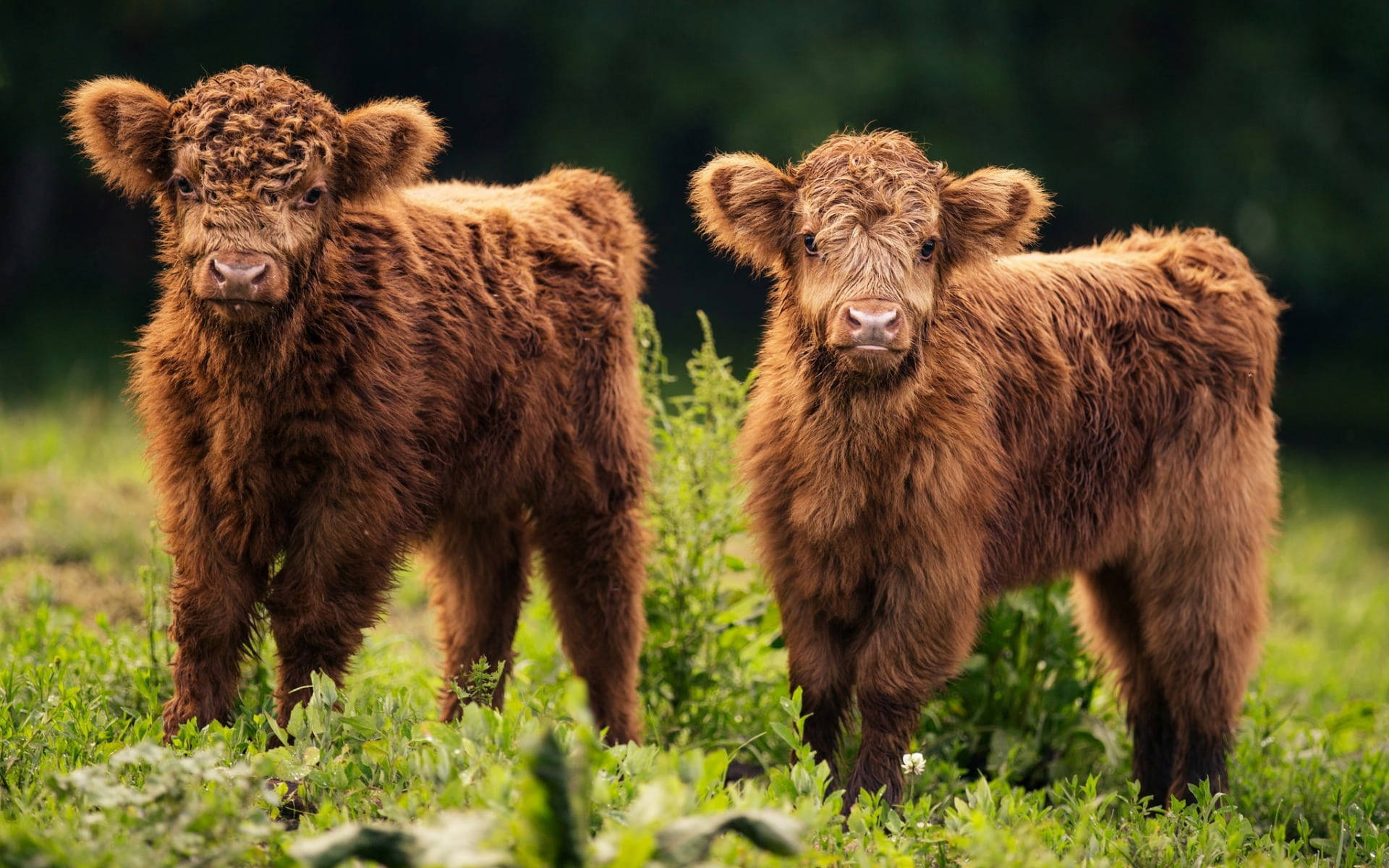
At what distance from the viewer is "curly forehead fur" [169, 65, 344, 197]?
398cm

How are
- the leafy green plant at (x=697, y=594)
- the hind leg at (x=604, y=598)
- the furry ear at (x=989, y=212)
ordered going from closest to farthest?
the furry ear at (x=989, y=212)
the hind leg at (x=604, y=598)
the leafy green plant at (x=697, y=594)

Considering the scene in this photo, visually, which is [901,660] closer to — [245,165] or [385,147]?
[385,147]

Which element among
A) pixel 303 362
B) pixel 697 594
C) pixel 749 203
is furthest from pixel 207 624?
pixel 749 203

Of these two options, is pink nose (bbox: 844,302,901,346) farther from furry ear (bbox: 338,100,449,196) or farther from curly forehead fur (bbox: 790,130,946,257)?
furry ear (bbox: 338,100,449,196)

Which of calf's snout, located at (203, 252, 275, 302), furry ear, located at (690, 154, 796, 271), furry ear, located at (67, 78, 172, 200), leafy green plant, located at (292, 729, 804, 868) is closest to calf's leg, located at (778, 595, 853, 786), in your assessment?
furry ear, located at (690, 154, 796, 271)

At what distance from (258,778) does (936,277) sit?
2.52 meters

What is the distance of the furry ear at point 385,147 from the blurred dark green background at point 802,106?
827 centimetres

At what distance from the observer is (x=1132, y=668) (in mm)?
5496

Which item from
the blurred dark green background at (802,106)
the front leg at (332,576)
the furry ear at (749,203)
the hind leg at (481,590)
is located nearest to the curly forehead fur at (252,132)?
the front leg at (332,576)

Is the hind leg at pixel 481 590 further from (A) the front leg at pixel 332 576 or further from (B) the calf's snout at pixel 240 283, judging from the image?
(B) the calf's snout at pixel 240 283

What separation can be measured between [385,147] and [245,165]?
472 mm

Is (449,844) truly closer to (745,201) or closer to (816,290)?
(816,290)

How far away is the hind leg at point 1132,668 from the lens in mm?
5414

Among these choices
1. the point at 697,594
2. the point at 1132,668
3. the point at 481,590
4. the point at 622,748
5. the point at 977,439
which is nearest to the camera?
the point at 622,748
